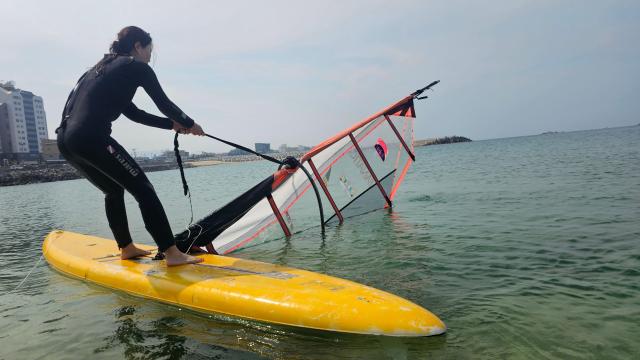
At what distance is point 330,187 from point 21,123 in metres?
133

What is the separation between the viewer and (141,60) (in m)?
4.39

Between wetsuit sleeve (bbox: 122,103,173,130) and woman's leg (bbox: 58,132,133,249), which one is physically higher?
wetsuit sleeve (bbox: 122,103,173,130)

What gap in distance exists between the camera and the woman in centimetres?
401

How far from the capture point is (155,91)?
412cm

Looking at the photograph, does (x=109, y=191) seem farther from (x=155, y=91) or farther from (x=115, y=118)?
(x=155, y=91)

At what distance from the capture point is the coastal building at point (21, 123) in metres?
103

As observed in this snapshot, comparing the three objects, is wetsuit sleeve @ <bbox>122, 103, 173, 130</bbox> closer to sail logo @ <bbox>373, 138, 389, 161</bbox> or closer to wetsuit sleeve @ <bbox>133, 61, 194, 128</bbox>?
wetsuit sleeve @ <bbox>133, 61, 194, 128</bbox>

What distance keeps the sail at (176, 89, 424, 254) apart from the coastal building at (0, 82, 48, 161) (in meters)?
104

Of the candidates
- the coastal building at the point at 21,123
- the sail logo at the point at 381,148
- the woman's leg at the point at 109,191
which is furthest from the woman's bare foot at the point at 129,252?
the coastal building at the point at 21,123

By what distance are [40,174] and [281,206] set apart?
2939 inches

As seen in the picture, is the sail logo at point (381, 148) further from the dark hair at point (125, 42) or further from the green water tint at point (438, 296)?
the dark hair at point (125, 42)

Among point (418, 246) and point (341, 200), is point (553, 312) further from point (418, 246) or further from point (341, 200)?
point (341, 200)

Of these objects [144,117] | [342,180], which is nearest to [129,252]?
[144,117]

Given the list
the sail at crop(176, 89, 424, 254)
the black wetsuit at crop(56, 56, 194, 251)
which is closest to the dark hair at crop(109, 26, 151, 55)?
the black wetsuit at crop(56, 56, 194, 251)
